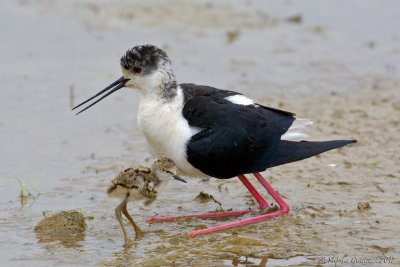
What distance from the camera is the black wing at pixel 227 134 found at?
6.77 meters

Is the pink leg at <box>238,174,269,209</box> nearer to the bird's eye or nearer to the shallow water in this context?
the shallow water

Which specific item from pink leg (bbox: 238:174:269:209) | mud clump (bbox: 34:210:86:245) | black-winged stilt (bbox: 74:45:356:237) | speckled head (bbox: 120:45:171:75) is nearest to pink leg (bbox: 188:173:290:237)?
black-winged stilt (bbox: 74:45:356:237)

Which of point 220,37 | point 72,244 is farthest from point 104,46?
point 72,244

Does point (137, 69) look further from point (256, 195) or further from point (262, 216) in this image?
point (262, 216)

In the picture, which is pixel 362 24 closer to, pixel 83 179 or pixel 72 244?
pixel 83 179

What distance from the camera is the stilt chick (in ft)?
21.2

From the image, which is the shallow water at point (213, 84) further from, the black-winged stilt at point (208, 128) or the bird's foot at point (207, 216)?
the black-winged stilt at point (208, 128)

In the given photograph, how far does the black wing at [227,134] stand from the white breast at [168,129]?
52mm

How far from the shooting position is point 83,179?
7980 millimetres

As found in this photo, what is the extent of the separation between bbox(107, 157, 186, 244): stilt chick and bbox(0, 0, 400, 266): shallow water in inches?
12.8

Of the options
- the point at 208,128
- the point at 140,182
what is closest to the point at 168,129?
the point at 208,128

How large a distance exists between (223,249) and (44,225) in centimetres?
130

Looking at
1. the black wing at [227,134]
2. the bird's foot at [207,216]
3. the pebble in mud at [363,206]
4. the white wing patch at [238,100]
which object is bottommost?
the pebble in mud at [363,206]

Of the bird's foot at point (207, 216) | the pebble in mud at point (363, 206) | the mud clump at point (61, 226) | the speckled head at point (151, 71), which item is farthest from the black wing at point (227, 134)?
the mud clump at point (61, 226)
